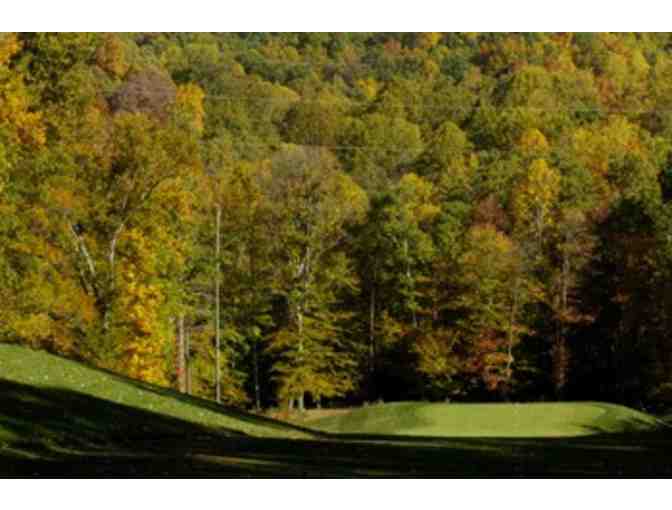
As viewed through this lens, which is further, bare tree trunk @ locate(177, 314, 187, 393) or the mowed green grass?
bare tree trunk @ locate(177, 314, 187, 393)

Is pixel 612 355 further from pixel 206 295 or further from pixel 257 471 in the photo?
pixel 257 471

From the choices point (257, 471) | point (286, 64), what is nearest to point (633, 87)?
point (286, 64)

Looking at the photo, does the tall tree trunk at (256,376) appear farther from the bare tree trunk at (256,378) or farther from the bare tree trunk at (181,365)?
the bare tree trunk at (181,365)

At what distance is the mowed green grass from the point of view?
45906 millimetres

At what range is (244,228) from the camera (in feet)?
217

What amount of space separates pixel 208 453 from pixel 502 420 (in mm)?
25826

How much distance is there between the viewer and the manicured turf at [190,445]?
21.0 m

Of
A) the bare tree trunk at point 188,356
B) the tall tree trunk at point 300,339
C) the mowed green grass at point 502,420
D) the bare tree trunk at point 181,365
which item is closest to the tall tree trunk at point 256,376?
the tall tree trunk at point 300,339

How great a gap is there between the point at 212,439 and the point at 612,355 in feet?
128

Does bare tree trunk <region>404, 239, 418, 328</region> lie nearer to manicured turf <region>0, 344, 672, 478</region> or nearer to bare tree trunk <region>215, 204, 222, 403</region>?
bare tree trunk <region>215, 204, 222, 403</region>

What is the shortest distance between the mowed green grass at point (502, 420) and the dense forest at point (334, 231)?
33.2 ft

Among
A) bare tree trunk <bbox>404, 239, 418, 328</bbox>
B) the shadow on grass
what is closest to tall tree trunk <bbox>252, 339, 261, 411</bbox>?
bare tree trunk <bbox>404, 239, 418, 328</bbox>

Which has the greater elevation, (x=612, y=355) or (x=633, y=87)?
(x=633, y=87)

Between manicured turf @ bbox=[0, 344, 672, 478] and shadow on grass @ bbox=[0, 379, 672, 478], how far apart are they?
1.0 inches
